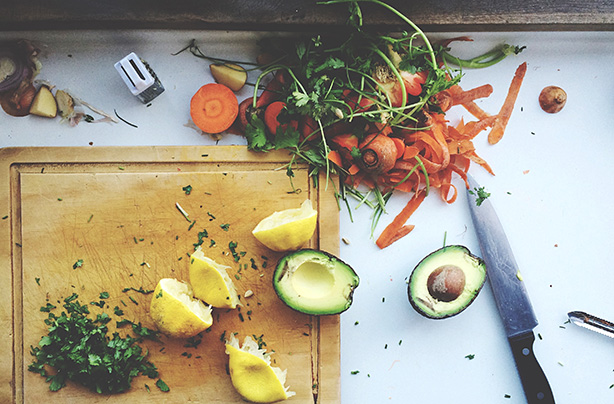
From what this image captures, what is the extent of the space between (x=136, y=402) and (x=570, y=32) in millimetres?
1849

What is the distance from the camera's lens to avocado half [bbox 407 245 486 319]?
1.54 meters

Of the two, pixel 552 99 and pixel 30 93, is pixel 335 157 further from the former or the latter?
pixel 30 93

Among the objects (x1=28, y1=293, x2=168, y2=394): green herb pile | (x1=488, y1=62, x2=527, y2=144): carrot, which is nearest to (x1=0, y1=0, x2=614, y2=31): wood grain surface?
(x1=488, y1=62, x2=527, y2=144): carrot

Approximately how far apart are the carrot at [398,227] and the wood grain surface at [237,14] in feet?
1.85

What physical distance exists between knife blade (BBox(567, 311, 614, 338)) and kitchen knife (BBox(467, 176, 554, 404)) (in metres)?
0.17

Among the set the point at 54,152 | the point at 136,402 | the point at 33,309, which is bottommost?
the point at 136,402

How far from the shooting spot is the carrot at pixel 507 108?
5.70 feet

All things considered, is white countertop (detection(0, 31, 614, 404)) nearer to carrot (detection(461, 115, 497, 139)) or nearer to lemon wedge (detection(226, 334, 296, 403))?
carrot (detection(461, 115, 497, 139))

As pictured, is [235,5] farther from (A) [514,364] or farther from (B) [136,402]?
(A) [514,364]

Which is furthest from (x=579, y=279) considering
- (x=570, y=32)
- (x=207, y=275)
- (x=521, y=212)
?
(x=207, y=275)

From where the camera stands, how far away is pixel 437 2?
163cm

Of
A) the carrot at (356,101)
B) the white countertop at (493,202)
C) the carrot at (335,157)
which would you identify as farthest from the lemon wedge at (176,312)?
the carrot at (356,101)

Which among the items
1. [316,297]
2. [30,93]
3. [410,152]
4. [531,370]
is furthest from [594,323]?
[30,93]

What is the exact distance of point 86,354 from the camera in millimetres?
1544
